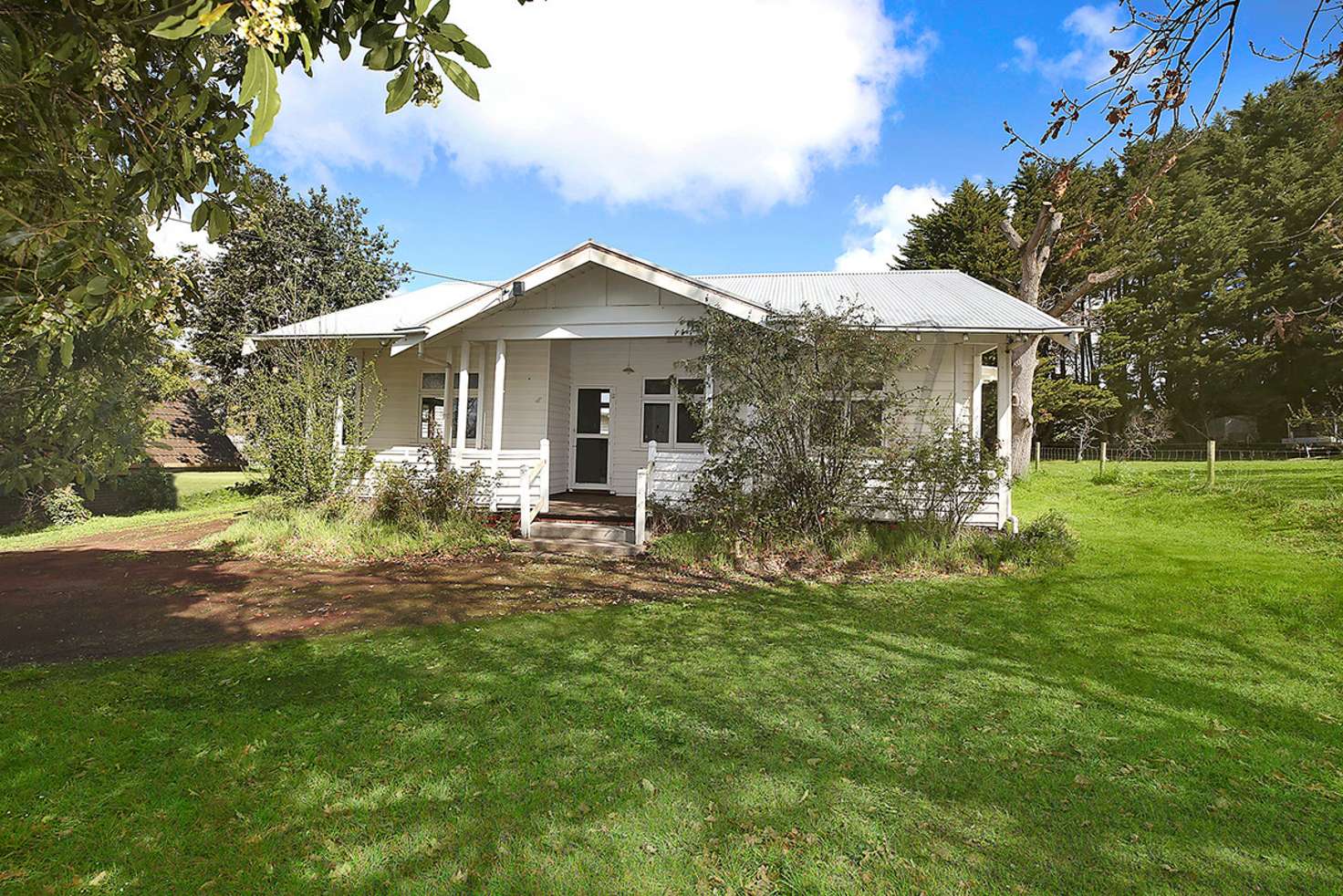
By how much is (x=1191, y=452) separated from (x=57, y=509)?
4152 cm

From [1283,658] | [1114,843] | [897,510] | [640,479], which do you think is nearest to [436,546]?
[640,479]

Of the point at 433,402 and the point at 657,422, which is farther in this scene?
the point at 433,402

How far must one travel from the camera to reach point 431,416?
48.0ft

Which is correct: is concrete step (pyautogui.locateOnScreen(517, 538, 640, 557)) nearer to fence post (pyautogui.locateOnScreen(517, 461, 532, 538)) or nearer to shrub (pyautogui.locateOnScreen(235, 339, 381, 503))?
fence post (pyautogui.locateOnScreen(517, 461, 532, 538))

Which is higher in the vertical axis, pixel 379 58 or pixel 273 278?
pixel 273 278

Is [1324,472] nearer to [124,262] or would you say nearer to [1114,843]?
[1114,843]

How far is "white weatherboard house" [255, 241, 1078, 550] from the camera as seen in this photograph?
1045cm

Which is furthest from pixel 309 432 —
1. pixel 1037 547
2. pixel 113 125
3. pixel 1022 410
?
pixel 1022 410

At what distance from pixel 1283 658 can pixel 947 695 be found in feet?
10.8

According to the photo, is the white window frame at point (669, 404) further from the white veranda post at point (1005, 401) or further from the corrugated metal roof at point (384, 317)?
the white veranda post at point (1005, 401)

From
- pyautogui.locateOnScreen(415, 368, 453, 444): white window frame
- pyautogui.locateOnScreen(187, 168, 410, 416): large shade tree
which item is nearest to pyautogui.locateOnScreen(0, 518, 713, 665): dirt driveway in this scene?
pyautogui.locateOnScreen(415, 368, 453, 444): white window frame

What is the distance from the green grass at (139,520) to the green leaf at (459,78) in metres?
14.4

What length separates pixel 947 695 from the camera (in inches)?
174

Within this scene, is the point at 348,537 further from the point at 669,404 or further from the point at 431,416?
the point at 669,404
